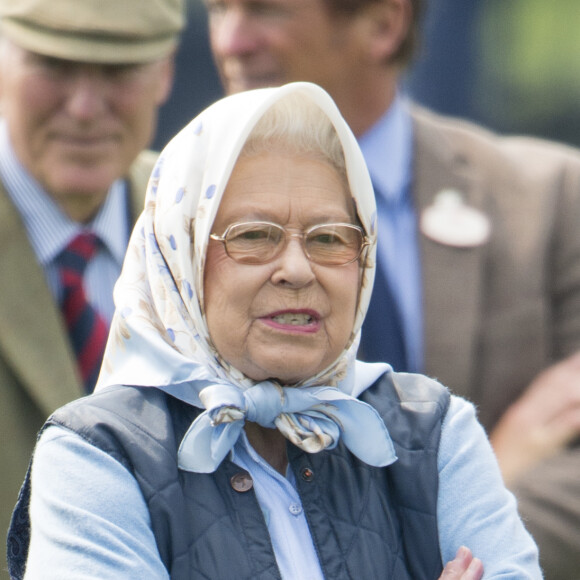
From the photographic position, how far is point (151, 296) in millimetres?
2420

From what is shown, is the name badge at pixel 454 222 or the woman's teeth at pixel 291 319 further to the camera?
the name badge at pixel 454 222

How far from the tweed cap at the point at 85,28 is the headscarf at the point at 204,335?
1.52 m

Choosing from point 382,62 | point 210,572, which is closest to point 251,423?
point 210,572

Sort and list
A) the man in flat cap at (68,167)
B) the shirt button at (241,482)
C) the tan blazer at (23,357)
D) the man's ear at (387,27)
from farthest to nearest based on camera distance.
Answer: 1. the man's ear at (387,27)
2. the man in flat cap at (68,167)
3. the tan blazer at (23,357)
4. the shirt button at (241,482)

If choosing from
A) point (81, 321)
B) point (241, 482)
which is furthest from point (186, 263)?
point (81, 321)

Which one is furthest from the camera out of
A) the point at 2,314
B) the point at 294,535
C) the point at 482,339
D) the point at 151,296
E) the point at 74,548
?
the point at 482,339

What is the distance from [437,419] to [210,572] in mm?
565

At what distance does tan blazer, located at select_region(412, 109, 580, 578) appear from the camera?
3656 mm

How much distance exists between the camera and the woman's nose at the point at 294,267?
90.0 inches

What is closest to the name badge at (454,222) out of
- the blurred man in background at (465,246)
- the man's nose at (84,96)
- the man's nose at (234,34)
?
the blurred man in background at (465,246)

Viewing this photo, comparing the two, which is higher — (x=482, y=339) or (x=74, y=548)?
(x=74, y=548)

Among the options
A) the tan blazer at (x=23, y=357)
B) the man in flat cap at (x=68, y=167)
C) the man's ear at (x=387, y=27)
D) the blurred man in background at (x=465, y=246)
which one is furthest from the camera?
the man's ear at (x=387, y=27)

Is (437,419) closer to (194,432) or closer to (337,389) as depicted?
(337,389)

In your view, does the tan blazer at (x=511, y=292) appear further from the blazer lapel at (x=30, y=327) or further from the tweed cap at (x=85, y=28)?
the blazer lapel at (x=30, y=327)
